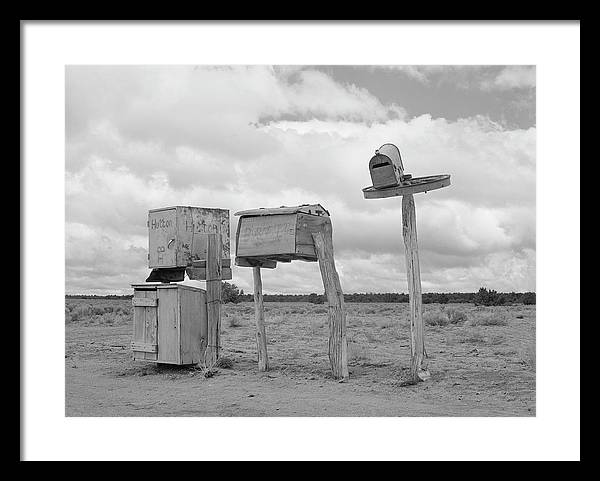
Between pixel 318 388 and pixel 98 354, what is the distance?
21.7ft

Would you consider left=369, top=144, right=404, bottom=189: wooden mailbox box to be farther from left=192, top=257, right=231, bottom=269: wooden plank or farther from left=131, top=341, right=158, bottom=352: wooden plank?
left=131, top=341, right=158, bottom=352: wooden plank

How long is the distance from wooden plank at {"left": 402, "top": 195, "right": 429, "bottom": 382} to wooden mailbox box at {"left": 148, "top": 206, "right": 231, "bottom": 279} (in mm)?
3681

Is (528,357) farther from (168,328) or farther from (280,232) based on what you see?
(168,328)

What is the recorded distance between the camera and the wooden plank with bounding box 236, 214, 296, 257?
10.6 meters

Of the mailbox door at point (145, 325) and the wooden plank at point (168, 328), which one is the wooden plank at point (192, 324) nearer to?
the wooden plank at point (168, 328)

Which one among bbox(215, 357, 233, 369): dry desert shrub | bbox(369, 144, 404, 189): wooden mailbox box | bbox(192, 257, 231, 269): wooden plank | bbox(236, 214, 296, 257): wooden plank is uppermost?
bbox(369, 144, 404, 189): wooden mailbox box

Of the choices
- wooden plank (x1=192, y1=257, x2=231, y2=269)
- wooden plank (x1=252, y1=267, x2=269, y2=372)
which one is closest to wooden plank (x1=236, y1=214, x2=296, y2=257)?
wooden plank (x1=252, y1=267, x2=269, y2=372)

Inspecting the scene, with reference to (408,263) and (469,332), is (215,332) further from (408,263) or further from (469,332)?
(469,332)

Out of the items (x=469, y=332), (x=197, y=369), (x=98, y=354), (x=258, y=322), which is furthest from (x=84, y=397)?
(x=469, y=332)

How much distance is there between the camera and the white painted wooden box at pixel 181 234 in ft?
39.2

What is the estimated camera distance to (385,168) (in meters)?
10.2

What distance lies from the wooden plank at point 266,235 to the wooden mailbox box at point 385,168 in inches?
55.8

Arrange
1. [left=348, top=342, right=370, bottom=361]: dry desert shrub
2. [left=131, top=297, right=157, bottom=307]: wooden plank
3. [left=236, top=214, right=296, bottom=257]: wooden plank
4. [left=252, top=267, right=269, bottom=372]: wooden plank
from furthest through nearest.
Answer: [left=348, top=342, right=370, bottom=361]: dry desert shrub → [left=131, top=297, right=157, bottom=307]: wooden plank → [left=252, top=267, right=269, bottom=372]: wooden plank → [left=236, top=214, right=296, bottom=257]: wooden plank
